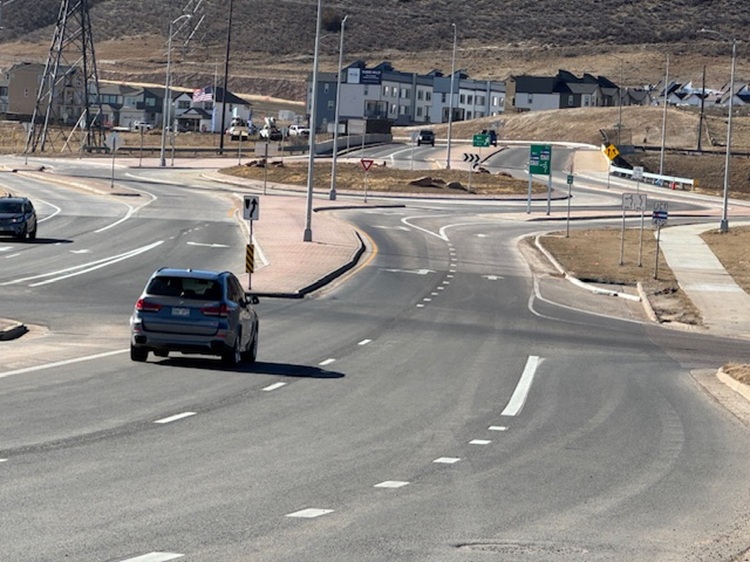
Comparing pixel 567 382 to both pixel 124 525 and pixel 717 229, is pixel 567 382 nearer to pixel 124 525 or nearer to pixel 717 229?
pixel 124 525

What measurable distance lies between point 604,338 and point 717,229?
46.3m

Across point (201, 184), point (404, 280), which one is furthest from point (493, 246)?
point (201, 184)

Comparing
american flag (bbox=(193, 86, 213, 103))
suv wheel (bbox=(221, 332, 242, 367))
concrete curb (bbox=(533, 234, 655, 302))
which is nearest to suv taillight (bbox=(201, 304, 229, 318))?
suv wheel (bbox=(221, 332, 242, 367))

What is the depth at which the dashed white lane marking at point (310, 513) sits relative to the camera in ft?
39.9

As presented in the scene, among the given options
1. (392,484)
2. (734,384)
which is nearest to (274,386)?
(734,384)

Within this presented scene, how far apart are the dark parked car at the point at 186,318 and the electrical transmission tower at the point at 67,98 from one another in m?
102

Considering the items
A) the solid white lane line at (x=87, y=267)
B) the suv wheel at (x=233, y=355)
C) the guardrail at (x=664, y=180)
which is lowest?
the solid white lane line at (x=87, y=267)

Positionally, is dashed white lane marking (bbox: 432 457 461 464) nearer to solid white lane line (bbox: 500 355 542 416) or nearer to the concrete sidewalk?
solid white lane line (bbox: 500 355 542 416)

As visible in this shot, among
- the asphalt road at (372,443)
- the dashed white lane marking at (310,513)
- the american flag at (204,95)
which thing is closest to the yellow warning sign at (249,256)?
the asphalt road at (372,443)

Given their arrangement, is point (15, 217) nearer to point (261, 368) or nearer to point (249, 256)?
point (249, 256)

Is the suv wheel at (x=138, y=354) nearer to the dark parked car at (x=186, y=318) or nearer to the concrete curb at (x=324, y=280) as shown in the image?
the dark parked car at (x=186, y=318)

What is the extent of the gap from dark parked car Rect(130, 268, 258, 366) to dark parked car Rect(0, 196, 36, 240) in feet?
95.5

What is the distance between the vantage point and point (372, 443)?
1667 centimetres

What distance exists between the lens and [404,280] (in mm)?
47031
